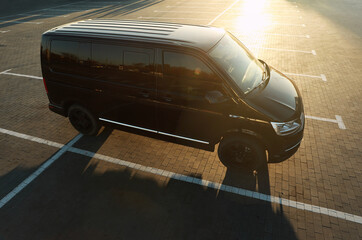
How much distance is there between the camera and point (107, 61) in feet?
14.8

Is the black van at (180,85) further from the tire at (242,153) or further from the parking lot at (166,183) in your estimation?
the parking lot at (166,183)

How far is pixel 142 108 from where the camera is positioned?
15.3 feet

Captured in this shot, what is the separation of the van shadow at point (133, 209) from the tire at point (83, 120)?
3.68ft

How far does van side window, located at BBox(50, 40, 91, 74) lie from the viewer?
4664 mm

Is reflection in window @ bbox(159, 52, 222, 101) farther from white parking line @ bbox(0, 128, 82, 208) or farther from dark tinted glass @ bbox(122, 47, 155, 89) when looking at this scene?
white parking line @ bbox(0, 128, 82, 208)

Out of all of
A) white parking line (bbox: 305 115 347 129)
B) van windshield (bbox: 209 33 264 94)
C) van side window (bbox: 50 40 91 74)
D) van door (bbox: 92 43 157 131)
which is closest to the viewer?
van windshield (bbox: 209 33 264 94)

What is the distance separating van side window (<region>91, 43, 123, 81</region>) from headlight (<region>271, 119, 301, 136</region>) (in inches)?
118

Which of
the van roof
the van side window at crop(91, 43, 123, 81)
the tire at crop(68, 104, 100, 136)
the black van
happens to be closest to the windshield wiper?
the black van

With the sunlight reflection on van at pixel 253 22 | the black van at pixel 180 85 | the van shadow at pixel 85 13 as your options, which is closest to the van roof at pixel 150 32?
the black van at pixel 180 85

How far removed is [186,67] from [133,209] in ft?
8.54

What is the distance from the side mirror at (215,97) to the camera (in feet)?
13.0

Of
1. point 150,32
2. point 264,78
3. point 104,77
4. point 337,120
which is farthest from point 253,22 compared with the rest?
point 104,77

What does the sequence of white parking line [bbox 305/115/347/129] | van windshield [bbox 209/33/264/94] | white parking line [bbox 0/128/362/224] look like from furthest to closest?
white parking line [bbox 305/115/347/129]
van windshield [bbox 209/33/264/94]
white parking line [bbox 0/128/362/224]

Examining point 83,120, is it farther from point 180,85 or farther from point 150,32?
point 180,85
